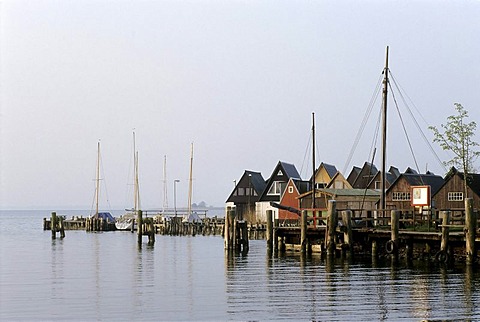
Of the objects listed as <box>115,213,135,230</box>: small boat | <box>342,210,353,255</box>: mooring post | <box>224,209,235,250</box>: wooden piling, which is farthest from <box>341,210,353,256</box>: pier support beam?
<box>115,213,135,230</box>: small boat

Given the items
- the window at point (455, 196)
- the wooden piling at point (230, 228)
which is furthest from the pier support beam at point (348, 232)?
the window at point (455, 196)

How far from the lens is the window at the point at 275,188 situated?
88.8m

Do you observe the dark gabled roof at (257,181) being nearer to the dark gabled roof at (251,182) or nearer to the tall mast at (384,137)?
the dark gabled roof at (251,182)

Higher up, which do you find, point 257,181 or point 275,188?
point 257,181

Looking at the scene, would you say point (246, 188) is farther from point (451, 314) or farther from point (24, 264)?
point (451, 314)

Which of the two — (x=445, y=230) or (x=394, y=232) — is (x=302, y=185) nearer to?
(x=394, y=232)

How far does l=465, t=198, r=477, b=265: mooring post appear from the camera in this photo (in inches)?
1357

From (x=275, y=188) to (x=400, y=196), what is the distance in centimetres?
2669

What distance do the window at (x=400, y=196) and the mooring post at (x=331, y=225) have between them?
23144 mm

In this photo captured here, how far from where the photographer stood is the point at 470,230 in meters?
34.5

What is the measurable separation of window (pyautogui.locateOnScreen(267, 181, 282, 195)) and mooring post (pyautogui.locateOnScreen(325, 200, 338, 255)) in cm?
4601

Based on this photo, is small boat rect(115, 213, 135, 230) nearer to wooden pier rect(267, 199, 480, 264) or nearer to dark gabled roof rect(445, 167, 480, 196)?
dark gabled roof rect(445, 167, 480, 196)

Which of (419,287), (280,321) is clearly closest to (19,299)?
→ (280,321)

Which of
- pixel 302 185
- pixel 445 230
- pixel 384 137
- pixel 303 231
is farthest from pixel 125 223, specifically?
pixel 445 230
